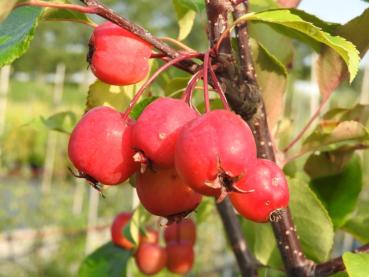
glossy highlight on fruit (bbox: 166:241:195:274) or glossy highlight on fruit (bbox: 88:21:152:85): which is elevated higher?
glossy highlight on fruit (bbox: 88:21:152:85)

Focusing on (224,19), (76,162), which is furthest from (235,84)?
(76,162)

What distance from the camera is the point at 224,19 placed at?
0.54 metres

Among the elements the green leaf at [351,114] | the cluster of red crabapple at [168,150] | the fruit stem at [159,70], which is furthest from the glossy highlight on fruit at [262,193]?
the green leaf at [351,114]

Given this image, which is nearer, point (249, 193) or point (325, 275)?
point (249, 193)

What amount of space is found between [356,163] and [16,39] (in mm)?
541

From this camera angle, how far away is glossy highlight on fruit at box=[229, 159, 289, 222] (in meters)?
0.46

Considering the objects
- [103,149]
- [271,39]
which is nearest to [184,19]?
[271,39]

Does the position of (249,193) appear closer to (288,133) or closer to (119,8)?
(288,133)

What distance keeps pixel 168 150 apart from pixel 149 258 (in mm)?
627

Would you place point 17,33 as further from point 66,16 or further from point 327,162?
point 327,162

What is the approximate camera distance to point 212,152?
0.41 metres

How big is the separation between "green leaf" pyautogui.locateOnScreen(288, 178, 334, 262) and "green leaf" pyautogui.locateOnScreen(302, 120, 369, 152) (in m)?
0.08

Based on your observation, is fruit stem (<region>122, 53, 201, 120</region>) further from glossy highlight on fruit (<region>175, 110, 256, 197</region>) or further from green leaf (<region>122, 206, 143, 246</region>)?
green leaf (<region>122, 206, 143, 246</region>)

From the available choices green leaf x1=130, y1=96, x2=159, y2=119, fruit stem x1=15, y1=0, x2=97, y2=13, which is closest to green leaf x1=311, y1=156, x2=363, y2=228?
green leaf x1=130, y1=96, x2=159, y2=119
